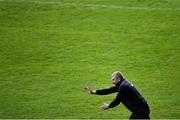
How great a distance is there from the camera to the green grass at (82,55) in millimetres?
14062

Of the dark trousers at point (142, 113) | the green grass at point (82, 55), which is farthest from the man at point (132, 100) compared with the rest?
the green grass at point (82, 55)

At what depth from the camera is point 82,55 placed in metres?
16.0

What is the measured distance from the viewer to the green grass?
46.1 feet

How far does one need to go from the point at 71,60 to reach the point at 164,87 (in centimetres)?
273

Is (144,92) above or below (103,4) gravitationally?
below

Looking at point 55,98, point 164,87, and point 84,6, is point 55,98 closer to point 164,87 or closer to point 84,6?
point 164,87

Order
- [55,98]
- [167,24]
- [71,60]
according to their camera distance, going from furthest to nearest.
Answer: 1. [167,24]
2. [71,60]
3. [55,98]

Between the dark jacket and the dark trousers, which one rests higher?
the dark jacket

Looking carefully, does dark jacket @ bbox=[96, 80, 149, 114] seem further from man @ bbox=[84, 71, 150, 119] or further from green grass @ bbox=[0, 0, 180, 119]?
green grass @ bbox=[0, 0, 180, 119]

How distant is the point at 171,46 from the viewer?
16438mm

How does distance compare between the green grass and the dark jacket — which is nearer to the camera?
the dark jacket

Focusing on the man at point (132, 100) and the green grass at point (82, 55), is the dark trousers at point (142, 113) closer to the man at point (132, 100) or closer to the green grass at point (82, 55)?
the man at point (132, 100)

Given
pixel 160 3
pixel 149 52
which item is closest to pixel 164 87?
pixel 149 52

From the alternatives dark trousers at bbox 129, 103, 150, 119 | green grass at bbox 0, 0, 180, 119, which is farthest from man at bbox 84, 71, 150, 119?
green grass at bbox 0, 0, 180, 119
